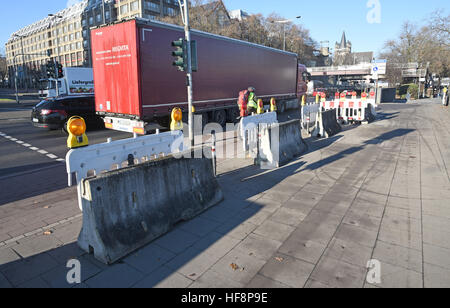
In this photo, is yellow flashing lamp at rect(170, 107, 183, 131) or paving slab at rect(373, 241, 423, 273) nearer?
paving slab at rect(373, 241, 423, 273)

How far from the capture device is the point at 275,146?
791 cm

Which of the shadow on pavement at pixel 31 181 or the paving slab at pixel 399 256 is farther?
the shadow on pavement at pixel 31 181

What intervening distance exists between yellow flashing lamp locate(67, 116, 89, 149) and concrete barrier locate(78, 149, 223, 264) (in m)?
0.97

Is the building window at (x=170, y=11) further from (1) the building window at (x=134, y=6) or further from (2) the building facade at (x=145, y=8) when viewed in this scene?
(1) the building window at (x=134, y=6)

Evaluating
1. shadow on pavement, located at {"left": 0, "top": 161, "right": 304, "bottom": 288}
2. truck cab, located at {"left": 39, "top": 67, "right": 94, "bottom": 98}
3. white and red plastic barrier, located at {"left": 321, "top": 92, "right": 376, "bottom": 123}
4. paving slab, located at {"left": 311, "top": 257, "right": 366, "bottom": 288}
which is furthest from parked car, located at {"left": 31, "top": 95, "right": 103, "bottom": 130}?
truck cab, located at {"left": 39, "top": 67, "right": 94, "bottom": 98}

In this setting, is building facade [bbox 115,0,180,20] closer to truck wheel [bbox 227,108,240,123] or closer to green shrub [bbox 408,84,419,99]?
green shrub [bbox 408,84,419,99]

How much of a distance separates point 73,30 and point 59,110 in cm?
8872

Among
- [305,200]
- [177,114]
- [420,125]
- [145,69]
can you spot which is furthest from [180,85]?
[420,125]

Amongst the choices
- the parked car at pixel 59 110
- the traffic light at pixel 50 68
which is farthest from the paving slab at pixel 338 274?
the traffic light at pixel 50 68

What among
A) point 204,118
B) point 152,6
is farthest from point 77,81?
point 152,6

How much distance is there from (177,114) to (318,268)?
155 inches

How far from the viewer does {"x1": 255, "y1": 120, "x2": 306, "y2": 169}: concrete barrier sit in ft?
25.2

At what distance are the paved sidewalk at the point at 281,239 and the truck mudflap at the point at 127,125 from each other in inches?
188

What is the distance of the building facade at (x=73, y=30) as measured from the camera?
225 ft
